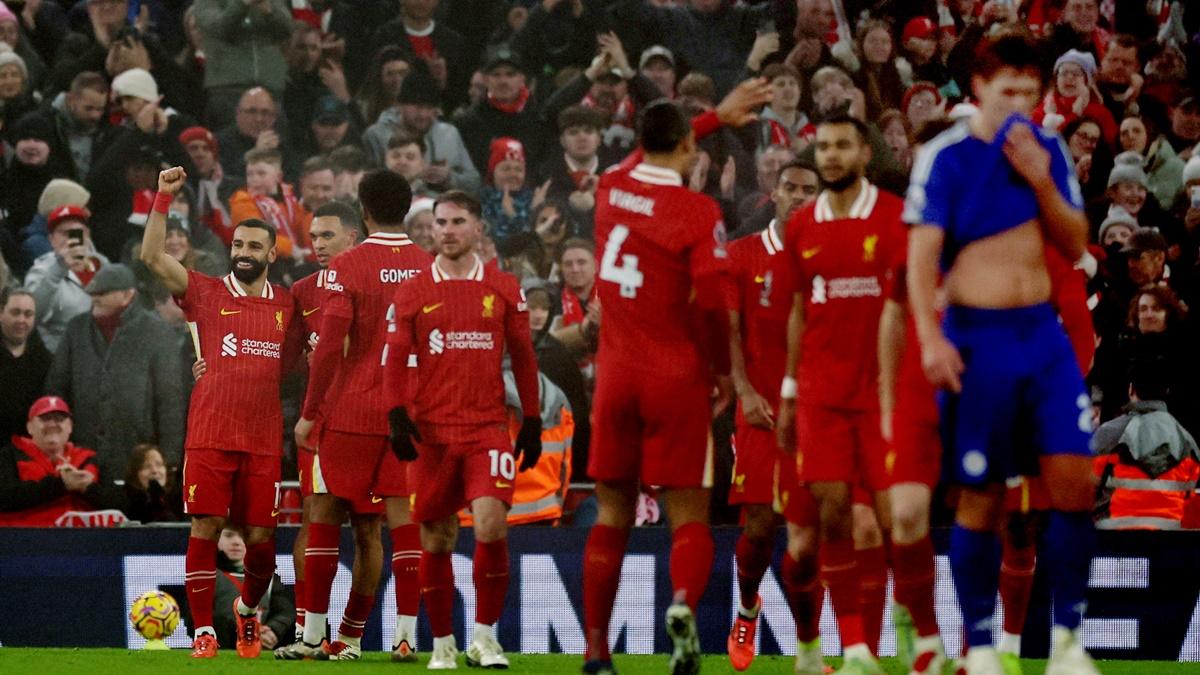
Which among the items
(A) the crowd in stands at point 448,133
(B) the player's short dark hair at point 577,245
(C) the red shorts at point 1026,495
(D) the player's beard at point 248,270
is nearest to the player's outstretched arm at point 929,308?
(C) the red shorts at point 1026,495

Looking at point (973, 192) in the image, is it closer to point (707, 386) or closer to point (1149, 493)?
point (707, 386)

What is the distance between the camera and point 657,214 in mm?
7203

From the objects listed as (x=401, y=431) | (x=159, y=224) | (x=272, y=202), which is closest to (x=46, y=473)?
(x=272, y=202)

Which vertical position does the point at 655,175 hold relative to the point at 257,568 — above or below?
above

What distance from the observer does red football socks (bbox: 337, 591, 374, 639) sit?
32.0 feet

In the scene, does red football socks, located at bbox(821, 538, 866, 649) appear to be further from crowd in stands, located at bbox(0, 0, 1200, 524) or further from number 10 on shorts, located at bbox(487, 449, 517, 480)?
crowd in stands, located at bbox(0, 0, 1200, 524)

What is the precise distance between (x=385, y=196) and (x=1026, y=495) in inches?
150

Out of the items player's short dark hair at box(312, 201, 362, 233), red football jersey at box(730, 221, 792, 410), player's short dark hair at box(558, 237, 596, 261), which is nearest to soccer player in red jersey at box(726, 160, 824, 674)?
red football jersey at box(730, 221, 792, 410)

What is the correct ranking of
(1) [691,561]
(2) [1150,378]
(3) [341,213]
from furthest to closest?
(2) [1150,378] < (3) [341,213] < (1) [691,561]

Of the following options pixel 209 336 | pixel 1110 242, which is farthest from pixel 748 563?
pixel 1110 242

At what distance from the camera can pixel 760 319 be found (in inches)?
344

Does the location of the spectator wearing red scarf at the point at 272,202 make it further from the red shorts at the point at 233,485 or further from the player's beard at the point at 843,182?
the player's beard at the point at 843,182

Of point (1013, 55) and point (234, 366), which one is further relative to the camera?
point (234, 366)

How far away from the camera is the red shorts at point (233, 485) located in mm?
9750
